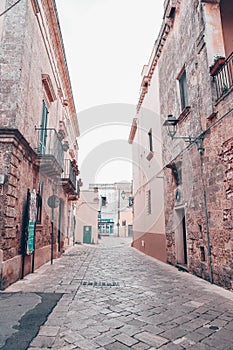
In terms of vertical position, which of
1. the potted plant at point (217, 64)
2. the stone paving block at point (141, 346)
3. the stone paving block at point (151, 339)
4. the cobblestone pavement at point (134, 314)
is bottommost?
the cobblestone pavement at point (134, 314)

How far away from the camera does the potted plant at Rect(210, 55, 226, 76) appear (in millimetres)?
5125

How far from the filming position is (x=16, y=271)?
5.64 meters

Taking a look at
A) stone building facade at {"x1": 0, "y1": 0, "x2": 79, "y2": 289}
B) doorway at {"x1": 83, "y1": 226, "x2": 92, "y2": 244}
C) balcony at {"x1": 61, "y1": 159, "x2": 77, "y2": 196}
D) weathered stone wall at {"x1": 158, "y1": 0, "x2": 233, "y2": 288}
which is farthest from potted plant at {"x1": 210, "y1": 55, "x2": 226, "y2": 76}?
doorway at {"x1": 83, "y1": 226, "x2": 92, "y2": 244}

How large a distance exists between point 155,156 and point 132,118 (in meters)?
6.91

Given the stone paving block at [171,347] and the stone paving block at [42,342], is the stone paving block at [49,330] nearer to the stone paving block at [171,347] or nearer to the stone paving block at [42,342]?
the stone paving block at [42,342]

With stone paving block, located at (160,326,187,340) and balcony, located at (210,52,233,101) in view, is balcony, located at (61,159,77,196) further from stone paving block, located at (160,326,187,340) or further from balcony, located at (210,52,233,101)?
stone paving block, located at (160,326,187,340)

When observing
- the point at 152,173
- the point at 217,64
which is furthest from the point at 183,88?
the point at 152,173

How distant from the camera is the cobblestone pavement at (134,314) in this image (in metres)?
2.60

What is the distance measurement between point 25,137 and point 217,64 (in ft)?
16.2

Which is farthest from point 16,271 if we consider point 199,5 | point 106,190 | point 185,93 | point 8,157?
point 106,190

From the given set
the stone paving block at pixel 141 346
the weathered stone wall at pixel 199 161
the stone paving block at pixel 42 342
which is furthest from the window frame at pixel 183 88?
the stone paving block at pixel 42 342

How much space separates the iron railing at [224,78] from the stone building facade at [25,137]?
4.59 meters

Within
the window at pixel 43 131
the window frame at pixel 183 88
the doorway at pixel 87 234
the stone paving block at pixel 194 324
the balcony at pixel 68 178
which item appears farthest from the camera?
the doorway at pixel 87 234

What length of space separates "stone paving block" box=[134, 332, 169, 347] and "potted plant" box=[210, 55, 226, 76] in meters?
5.13
